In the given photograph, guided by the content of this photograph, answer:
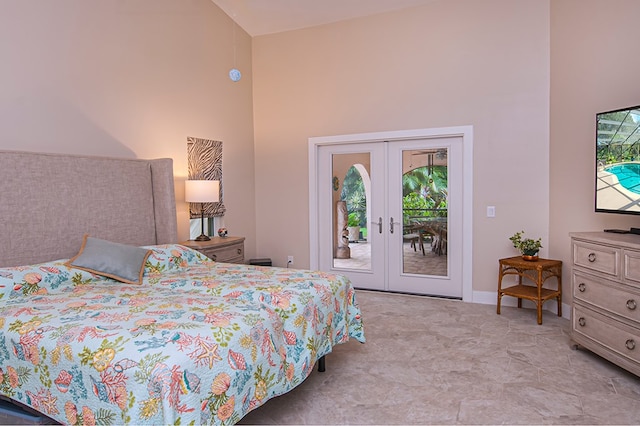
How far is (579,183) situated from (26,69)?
4.68 meters

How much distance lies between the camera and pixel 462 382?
2.63m

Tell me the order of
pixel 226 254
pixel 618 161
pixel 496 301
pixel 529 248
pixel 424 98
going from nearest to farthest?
1. pixel 618 161
2. pixel 529 248
3. pixel 226 254
4. pixel 496 301
5. pixel 424 98

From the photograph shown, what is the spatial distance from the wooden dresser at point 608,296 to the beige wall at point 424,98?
50.5 inches

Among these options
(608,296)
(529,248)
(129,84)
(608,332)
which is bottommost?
(608,332)

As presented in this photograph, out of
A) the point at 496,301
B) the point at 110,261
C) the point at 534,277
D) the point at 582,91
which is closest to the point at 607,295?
the point at 534,277

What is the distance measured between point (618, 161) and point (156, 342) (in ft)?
10.7

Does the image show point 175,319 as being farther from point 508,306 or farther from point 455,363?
point 508,306

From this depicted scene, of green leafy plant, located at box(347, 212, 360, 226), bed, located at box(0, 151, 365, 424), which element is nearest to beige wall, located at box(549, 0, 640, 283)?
green leafy plant, located at box(347, 212, 360, 226)

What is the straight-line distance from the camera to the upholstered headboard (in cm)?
271

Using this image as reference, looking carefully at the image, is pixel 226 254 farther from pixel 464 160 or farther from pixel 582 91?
pixel 582 91

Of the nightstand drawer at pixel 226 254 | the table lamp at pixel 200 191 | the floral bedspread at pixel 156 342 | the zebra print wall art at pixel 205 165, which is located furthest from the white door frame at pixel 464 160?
the floral bedspread at pixel 156 342

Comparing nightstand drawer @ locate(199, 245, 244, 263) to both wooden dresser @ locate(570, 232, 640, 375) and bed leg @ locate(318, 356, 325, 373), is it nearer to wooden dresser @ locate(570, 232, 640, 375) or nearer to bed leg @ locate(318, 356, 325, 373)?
bed leg @ locate(318, 356, 325, 373)

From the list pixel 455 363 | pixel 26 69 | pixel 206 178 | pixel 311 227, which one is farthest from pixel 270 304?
pixel 311 227

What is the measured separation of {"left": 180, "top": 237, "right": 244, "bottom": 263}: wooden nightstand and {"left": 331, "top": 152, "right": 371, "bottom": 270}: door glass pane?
1409mm
